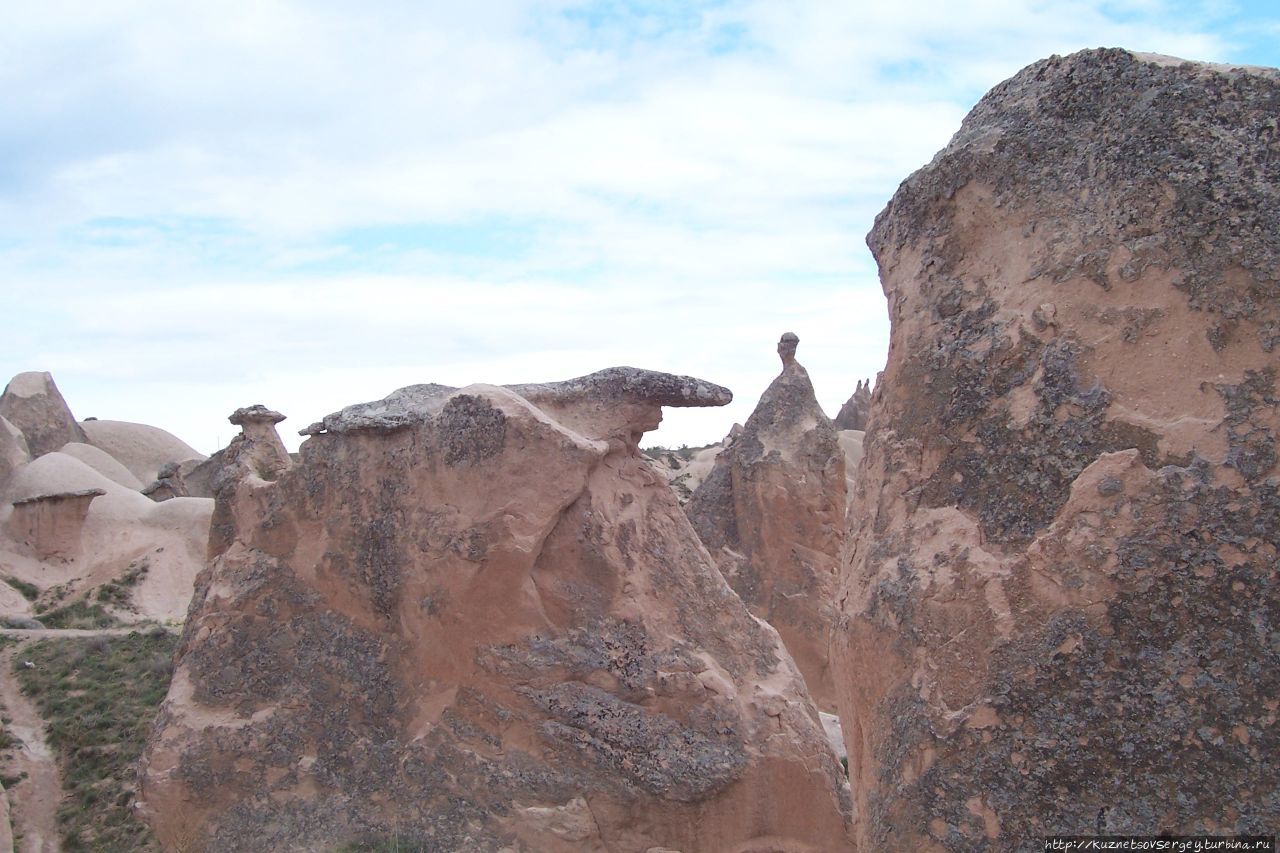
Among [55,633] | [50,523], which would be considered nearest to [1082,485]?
[55,633]

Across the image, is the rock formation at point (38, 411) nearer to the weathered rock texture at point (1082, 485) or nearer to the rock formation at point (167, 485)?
the rock formation at point (167, 485)

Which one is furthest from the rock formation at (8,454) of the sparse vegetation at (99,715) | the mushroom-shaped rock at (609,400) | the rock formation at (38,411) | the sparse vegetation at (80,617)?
the mushroom-shaped rock at (609,400)

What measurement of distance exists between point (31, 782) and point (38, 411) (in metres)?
12.9

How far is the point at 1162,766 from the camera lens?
276 cm

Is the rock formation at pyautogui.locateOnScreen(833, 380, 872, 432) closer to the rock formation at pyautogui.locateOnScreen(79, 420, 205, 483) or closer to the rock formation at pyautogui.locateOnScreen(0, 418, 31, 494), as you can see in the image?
the rock formation at pyautogui.locateOnScreen(79, 420, 205, 483)

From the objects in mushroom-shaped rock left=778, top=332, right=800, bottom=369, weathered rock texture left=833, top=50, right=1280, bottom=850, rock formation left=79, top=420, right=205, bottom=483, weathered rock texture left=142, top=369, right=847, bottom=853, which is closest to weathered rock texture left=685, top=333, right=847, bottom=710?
mushroom-shaped rock left=778, top=332, right=800, bottom=369

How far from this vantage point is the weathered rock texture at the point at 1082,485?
2764 millimetres

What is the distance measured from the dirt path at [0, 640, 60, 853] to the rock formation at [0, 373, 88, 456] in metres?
10.9

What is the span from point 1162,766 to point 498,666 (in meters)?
4.03

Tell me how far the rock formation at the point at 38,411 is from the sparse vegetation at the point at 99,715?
995 cm

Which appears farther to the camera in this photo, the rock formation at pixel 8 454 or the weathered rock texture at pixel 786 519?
the rock formation at pixel 8 454

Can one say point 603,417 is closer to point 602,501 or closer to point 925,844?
point 602,501

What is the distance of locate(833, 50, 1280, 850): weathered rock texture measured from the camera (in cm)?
276

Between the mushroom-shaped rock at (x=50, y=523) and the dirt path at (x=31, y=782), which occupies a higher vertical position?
the mushroom-shaped rock at (x=50, y=523)
